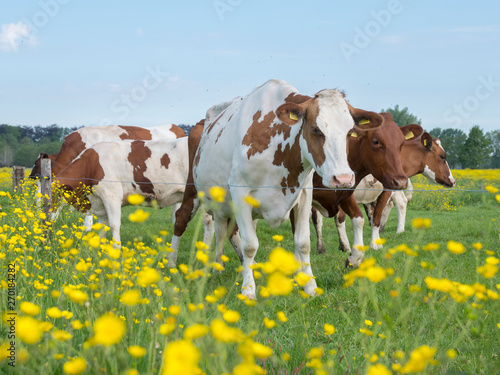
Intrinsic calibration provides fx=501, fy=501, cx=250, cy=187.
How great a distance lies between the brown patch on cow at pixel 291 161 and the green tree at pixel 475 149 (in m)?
64.4

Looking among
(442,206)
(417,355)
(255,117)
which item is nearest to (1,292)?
(417,355)

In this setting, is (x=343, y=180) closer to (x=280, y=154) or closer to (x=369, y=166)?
(x=280, y=154)

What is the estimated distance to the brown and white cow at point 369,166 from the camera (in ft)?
19.9

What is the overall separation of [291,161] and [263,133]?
416 millimetres

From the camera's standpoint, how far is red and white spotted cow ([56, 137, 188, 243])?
8211 millimetres

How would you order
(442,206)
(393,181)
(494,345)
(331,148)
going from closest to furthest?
1. (494,345)
2. (331,148)
3. (393,181)
4. (442,206)

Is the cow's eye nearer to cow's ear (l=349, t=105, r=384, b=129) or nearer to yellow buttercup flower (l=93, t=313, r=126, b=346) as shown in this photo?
cow's ear (l=349, t=105, r=384, b=129)

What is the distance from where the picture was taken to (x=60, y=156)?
11195 millimetres

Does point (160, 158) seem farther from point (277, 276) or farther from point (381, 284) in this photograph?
point (277, 276)

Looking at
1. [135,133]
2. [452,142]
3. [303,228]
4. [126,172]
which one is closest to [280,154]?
[303,228]

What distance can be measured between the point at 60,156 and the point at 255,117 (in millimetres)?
7432

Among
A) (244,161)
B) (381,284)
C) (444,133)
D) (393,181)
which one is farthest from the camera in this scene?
(444,133)

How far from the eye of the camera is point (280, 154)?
484 centimetres

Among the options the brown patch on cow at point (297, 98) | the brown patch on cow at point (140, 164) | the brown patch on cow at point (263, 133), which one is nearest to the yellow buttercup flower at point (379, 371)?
the brown patch on cow at point (263, 133)
